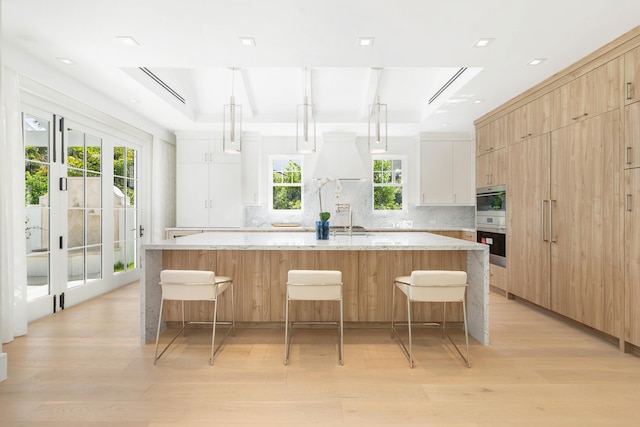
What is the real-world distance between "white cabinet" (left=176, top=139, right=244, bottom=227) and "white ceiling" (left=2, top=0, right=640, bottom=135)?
1.52 metres

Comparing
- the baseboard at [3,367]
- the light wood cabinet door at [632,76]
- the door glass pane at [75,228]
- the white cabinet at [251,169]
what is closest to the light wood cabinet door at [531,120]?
the light wood cabinet door at [632,76]

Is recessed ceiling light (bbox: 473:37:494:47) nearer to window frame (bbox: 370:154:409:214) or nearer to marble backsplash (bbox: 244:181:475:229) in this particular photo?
window frame (bbox: 370:154:409:214)

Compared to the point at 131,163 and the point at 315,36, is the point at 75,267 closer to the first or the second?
the point at 131,163

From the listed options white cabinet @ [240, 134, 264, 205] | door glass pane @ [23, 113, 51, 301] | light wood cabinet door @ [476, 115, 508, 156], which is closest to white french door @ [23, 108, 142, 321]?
door glass pane @ [23, 113, 51, 301]

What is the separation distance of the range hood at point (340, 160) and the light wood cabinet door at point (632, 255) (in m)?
3.41

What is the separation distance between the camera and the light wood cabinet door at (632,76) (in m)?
2.66

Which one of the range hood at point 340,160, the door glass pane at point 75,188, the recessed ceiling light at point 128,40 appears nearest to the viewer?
the recessed ceiling light at point 128,40

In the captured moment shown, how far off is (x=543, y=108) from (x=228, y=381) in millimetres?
3950

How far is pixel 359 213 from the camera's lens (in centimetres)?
647

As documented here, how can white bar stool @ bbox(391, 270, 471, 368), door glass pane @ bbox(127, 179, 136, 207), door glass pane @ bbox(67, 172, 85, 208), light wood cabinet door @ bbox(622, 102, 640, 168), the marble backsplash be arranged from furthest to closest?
the marble backsplash → door glass pane @ bbox(127, 179, 136, 207) → door glass pane @ bbox(67, 172, 85, 208) → light wood cabinet door @ bbox(622, 102, 640, 168) → white bar stool @ bbox(391, 270, 471, 368)

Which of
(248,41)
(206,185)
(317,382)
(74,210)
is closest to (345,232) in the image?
(317,382)

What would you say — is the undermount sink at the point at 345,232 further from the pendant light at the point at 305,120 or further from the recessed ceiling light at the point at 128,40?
the recessed ceiling light at the point at 128,40

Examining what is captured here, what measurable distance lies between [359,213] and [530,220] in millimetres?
2958

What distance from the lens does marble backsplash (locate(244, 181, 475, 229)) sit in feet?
21.2
